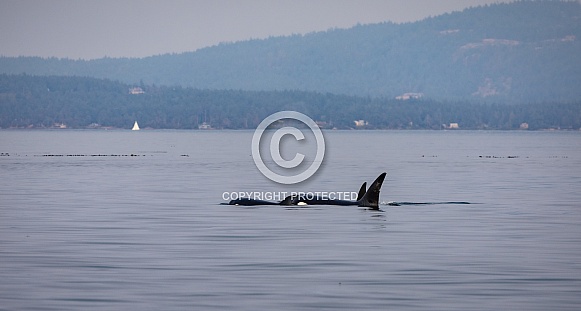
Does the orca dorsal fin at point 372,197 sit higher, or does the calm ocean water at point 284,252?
the orca dorsal fin at point 372,197

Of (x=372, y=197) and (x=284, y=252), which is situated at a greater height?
(x=372, y=197)

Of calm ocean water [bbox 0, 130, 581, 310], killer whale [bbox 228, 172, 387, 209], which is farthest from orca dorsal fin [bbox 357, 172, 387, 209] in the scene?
calm ocean water [bbox 0, 130, 581, 310]

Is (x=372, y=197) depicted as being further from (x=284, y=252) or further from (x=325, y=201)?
(x=284, y=252)

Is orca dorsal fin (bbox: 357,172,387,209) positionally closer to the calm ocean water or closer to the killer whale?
the killer whale

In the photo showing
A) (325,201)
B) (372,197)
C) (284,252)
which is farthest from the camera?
(325,201)

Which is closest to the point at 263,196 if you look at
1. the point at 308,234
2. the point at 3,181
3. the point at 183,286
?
the point at 3,181

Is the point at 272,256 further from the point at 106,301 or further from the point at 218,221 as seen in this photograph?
the point at 218,221

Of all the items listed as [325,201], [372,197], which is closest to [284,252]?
[372,197]

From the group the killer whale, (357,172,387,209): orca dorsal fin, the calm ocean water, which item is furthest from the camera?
the killer whale

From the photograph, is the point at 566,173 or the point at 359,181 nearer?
the point at 359,181

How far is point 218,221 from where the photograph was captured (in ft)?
114

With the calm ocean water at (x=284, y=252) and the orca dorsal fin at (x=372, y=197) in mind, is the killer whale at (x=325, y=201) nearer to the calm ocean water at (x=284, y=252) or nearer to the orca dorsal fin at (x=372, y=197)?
the orca dorsal fin at (x=372, y=197)

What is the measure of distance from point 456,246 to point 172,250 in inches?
256

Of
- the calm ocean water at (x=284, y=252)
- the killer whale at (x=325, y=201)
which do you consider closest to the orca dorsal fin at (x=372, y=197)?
the killer whale at (x=325, y=201)
